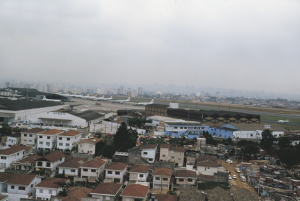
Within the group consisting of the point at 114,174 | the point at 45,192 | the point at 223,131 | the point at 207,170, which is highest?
the point at 223,131

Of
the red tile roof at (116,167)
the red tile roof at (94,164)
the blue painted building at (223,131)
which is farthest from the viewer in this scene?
the blue painted building at (223,131)

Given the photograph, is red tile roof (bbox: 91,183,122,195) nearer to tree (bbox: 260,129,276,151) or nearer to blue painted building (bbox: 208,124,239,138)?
tree (bbox: 260,129,276,151)

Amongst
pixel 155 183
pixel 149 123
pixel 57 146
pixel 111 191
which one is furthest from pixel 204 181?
pixel 149 123

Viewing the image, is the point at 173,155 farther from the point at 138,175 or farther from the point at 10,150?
the point at 10,150

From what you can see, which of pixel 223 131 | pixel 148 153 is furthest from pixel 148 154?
pixel 223 131

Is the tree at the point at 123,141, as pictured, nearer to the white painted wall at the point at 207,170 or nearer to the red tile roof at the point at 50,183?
the white painted wall at the point at 207,170

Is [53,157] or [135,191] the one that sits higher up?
[53,157]

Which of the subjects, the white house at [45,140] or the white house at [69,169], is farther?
the white house at [45,140]

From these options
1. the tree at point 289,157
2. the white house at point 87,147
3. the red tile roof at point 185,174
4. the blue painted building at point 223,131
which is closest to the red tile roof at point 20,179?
the white house at point 87,147

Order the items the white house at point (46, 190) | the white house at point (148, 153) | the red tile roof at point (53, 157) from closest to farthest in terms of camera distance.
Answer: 1. the white house at point (46, 190)
2. the red tile roof at point (53, 157)
3. the white house at point (148, 153)

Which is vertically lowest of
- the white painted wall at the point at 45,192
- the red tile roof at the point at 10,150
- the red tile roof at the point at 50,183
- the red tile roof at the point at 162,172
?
the white painted wall at the point at 45,192

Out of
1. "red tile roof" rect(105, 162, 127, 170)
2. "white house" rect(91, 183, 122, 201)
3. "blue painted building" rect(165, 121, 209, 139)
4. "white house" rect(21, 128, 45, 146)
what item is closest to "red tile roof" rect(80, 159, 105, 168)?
"red tile roof" rect(105, 162, 127, 170)

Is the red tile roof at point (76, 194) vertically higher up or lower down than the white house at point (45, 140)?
lower down
